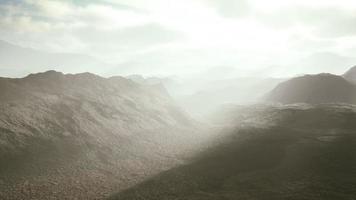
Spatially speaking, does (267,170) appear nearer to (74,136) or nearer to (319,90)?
(74,136)

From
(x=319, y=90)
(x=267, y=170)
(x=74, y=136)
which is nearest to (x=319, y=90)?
(x=319, y=90)

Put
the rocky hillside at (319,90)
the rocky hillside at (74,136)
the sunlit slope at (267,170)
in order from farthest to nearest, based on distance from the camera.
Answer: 1. the rocky hillside at (319,90)
2. the rocky hillside at (74,136)
3. the sunlit slope at (267,170)

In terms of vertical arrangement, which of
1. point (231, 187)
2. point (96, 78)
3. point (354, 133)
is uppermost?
point (96, 78)

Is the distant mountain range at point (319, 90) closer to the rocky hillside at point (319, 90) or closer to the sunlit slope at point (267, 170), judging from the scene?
the rocky hillside at point (319, 90)

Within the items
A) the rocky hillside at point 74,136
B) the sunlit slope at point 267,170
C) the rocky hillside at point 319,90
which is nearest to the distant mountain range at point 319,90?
the rocky hillside at point 319,90

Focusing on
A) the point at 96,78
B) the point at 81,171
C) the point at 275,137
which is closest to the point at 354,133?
the point at 275,137

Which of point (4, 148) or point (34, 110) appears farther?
point (34, 110)

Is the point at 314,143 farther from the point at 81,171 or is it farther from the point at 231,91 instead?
the point at 231,91
